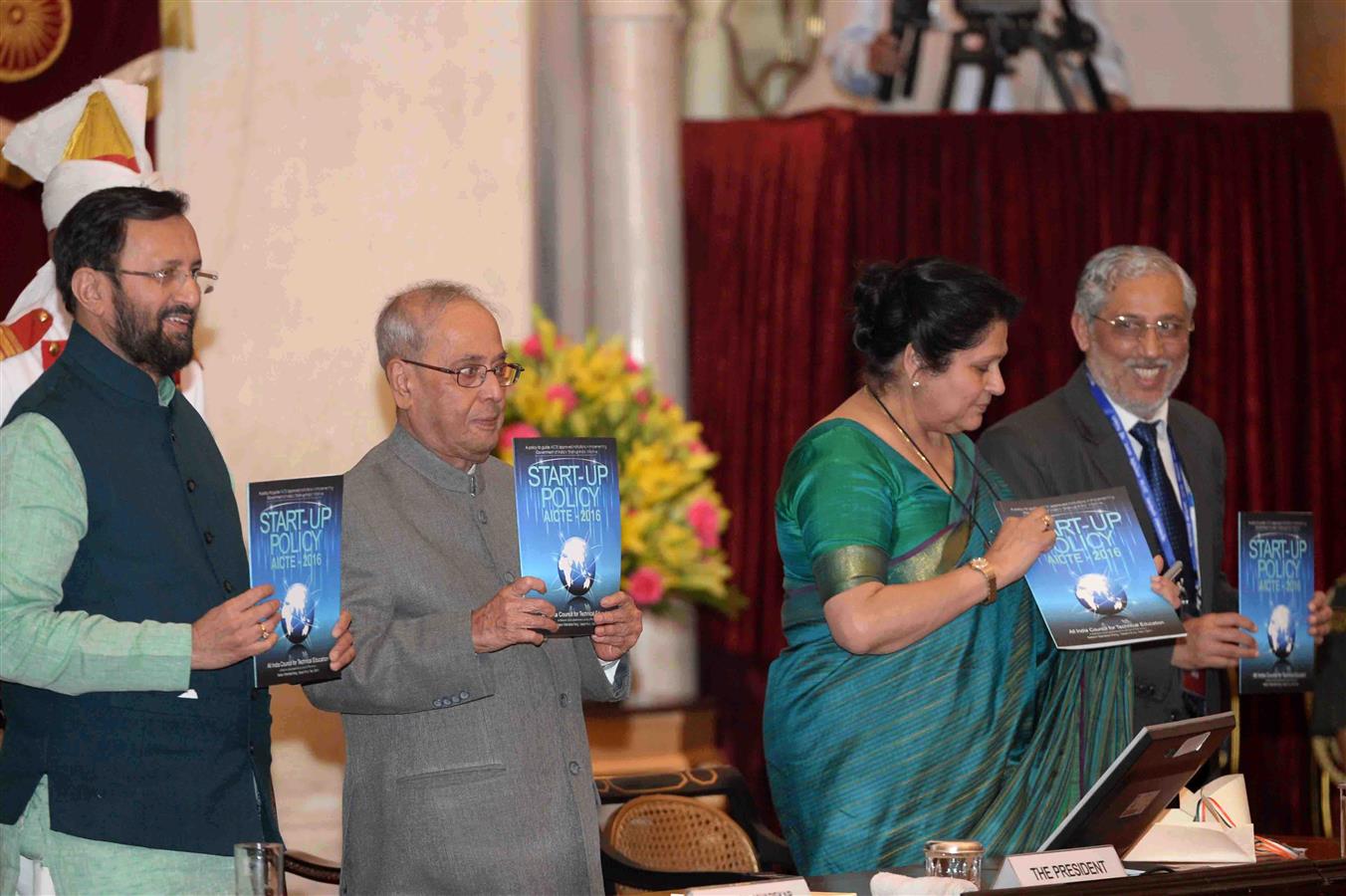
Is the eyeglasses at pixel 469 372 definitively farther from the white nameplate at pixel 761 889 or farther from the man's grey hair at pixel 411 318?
the white nameplate at pixel 761 889

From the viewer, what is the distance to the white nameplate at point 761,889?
2.05 meters

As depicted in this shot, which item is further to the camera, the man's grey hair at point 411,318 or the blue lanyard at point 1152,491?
the blue lanyard at point 1152,491

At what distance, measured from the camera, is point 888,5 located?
245 inches

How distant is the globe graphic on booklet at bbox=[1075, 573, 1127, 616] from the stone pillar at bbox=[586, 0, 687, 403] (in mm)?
2901

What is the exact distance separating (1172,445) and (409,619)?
1.68 m

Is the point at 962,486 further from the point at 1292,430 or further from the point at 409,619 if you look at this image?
the point at 1292,430

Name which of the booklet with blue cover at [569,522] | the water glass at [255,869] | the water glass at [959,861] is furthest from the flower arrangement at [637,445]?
the water glass at [255,869]

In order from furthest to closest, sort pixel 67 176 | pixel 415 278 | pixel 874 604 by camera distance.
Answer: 1. pixel 415 278
2. pixel 67 176
3. pixel 874 604

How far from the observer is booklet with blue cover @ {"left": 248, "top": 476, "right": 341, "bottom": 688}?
2225 mm

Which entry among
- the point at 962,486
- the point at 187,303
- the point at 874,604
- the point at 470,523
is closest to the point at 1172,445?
the point at 962,486

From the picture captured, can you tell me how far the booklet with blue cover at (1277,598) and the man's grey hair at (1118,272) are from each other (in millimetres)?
538

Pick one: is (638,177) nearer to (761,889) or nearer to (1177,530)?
(1177,530)

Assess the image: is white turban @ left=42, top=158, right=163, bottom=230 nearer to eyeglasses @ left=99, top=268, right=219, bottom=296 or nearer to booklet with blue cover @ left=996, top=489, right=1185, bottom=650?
eyeglasses @ left=99, top=268, right=219, bottom=296

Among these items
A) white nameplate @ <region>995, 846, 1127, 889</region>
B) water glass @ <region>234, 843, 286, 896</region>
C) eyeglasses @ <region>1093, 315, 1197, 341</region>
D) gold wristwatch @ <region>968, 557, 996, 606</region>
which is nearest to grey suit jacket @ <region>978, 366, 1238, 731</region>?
eyeglasses @ <region>1093, 315, 1197, 341</region>
